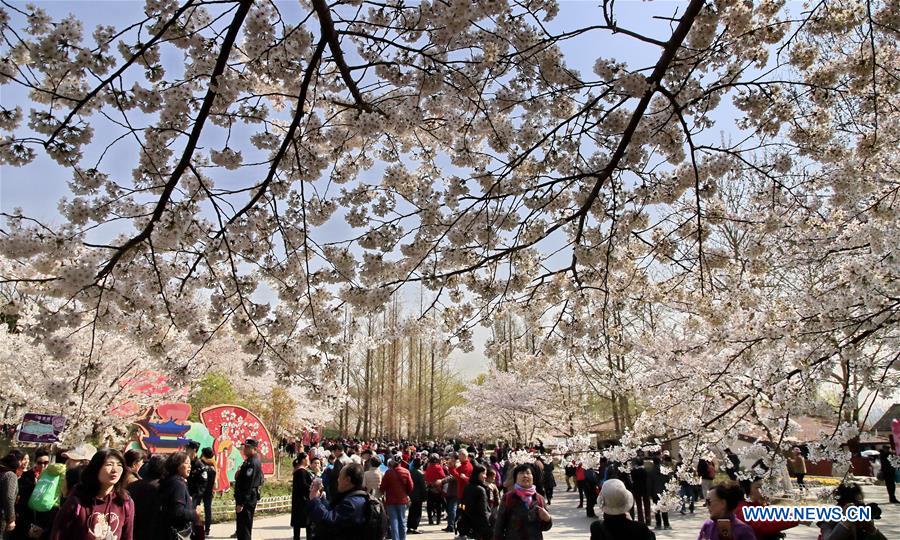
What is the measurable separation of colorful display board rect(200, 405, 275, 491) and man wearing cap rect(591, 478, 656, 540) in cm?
923

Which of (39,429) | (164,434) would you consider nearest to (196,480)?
(39,429)

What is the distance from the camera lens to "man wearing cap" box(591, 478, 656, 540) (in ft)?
9.82

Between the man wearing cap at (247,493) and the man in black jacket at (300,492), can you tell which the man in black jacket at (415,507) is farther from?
the man wearing cap at (247,493)

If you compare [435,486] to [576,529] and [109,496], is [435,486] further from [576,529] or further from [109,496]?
[109,496]

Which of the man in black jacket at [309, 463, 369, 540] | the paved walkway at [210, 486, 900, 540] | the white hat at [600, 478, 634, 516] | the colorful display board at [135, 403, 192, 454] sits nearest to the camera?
the white hat at [600, 478, 634, 516]

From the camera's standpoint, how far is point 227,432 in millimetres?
11117

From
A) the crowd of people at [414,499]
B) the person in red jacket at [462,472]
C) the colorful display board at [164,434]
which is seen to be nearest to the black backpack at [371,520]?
the crowd of people at [414,499]

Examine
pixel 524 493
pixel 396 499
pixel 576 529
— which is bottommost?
pixel 576 529

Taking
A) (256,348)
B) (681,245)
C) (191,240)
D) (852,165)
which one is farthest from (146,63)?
(852,165)

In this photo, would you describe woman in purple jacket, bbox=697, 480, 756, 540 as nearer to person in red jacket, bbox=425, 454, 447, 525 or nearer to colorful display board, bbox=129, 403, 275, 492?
person in red jacket, bbox=425, 454, 447, 525

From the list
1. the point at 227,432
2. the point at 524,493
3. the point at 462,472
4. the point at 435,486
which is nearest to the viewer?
the point at 524,493

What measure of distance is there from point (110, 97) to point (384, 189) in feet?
6.30

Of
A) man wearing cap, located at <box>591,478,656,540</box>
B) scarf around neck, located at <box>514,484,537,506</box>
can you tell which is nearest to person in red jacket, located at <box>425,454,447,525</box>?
scarf around neck, located at <box>514,484,537,506</box>

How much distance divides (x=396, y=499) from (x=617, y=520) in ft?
16.1
